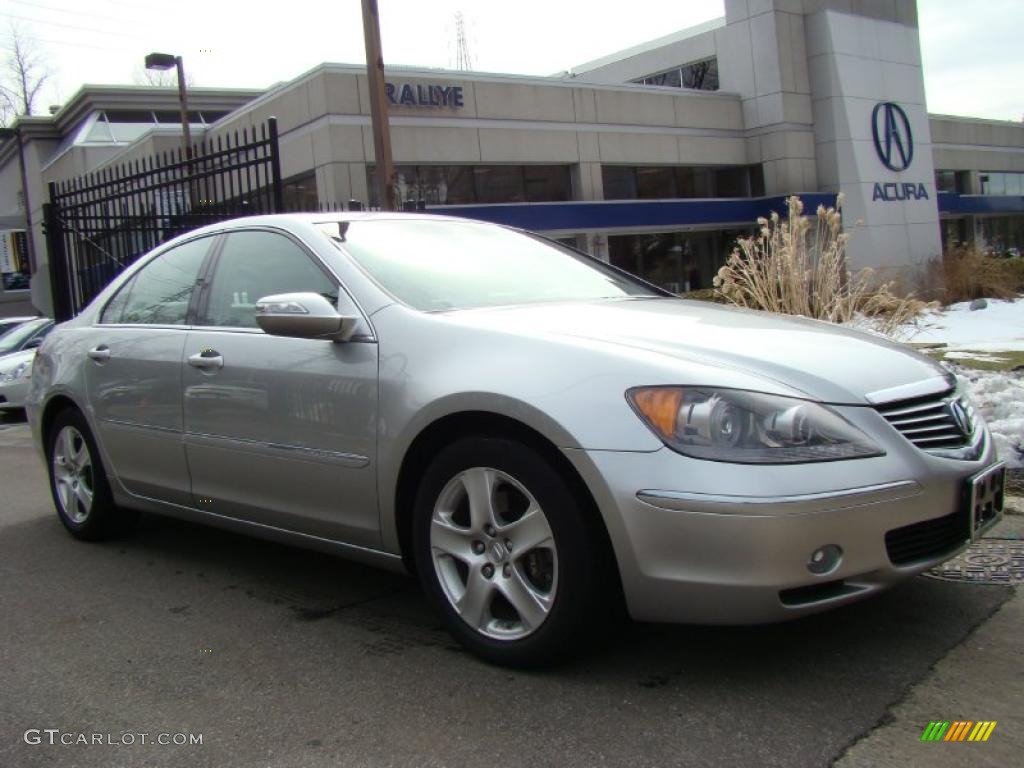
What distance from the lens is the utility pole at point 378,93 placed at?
10242 mm

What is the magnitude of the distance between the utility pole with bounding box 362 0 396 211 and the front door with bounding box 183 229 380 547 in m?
6.41

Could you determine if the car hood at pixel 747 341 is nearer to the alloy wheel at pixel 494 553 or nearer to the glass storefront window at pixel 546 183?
the alloy wheel at pixel 494 553

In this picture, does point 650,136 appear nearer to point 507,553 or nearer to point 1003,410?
point 1003,410

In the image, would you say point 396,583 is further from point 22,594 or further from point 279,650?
point 22,594

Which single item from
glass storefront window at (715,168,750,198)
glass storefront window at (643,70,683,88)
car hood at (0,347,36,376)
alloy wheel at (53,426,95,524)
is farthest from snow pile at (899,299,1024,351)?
glass storefront window at (643,70,683,88)

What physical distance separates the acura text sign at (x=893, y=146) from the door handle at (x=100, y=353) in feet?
92.4

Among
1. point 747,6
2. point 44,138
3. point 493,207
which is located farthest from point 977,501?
point 44,138

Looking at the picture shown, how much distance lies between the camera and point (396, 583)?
407 cm

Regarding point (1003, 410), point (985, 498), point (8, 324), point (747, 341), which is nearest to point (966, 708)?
point (985, 498)

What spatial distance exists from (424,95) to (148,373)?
1908cm

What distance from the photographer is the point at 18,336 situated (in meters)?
14.1

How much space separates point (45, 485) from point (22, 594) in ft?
9.91

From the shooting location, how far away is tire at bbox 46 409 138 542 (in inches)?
190

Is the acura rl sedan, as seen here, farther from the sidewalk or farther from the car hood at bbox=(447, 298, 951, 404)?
the sidewalk
